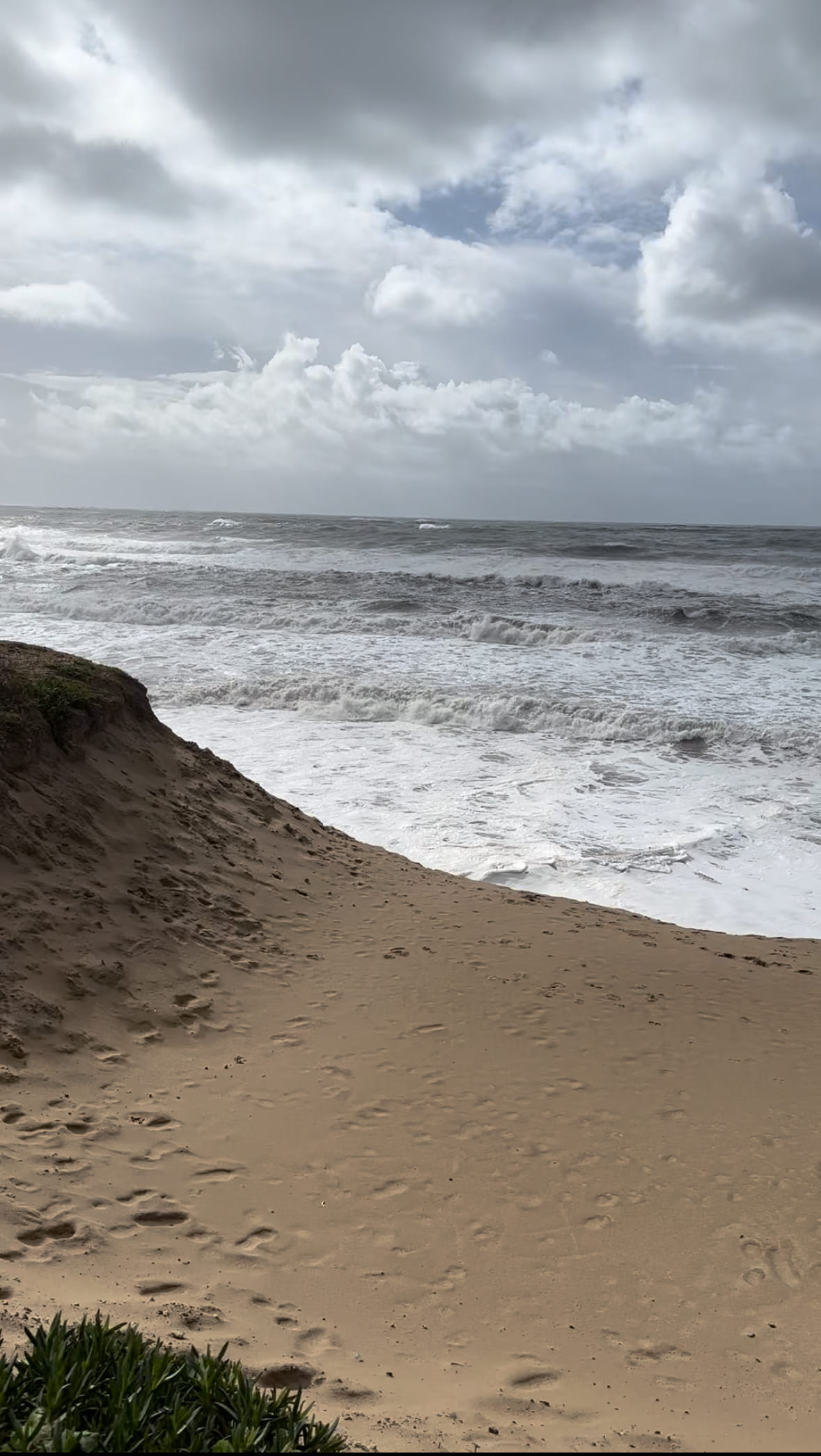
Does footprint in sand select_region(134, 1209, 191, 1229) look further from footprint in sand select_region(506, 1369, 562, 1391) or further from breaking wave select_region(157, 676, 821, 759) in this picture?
breaking wave select_region(157, 676, 821, 759)

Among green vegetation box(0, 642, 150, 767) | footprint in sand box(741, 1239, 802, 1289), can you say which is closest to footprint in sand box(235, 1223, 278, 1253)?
footprint in sand box(741, 1239, 802, 1289)

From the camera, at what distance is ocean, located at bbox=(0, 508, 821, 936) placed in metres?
9.56

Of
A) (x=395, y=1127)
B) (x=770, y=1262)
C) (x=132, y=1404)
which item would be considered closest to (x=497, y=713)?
(x=395, y=1127)

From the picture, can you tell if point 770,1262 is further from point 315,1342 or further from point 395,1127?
point 315,1342

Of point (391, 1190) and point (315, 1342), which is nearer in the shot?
point (315, 1342)

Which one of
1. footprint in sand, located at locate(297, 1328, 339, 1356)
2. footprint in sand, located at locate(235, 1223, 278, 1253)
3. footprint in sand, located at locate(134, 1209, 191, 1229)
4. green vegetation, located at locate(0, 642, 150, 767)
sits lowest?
footprint in sand, located at locate(235, 1223, 278, 1253)

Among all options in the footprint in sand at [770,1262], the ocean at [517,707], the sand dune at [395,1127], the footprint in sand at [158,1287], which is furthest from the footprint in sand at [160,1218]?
the ocean at [517,707]

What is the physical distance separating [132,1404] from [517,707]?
13.5m

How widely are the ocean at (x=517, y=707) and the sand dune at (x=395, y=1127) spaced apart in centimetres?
200

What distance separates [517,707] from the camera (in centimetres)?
1538

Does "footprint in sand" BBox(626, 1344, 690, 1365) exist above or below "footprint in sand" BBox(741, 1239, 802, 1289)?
above

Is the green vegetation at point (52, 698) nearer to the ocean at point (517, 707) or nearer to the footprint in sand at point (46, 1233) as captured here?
the ocean at point (517, 707)

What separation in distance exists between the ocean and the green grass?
6427 millimetres

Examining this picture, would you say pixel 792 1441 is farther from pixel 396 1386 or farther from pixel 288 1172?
pixel 288 1172
